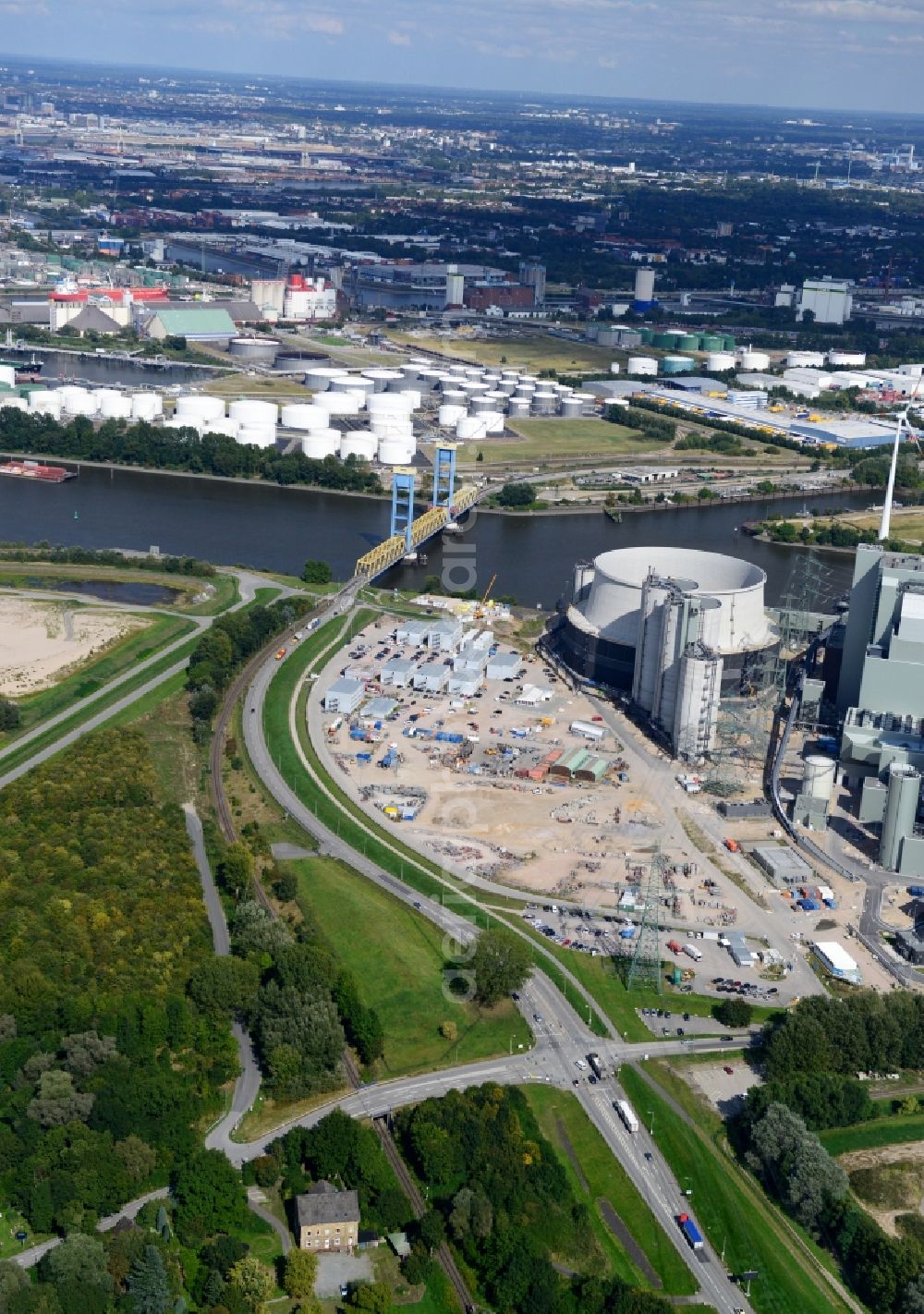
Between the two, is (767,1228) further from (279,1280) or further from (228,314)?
(228,314)

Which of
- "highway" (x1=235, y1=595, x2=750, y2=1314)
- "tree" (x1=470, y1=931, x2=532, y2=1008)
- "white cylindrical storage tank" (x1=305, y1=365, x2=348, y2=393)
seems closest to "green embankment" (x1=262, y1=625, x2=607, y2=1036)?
"highway" (x1=235, y1=595, x2=750, y2=1314)

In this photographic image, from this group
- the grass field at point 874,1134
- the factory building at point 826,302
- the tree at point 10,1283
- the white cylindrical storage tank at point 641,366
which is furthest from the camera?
the factory building at point 826,302

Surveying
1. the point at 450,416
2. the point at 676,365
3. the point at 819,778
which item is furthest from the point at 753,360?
the point at 819,778

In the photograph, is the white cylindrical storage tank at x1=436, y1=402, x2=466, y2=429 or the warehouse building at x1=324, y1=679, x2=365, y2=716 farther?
the white cylindrical storage tank at x1=436, y1=402, x2=466, y2=429

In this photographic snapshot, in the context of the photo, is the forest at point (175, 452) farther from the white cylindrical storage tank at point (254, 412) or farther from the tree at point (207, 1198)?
the tree at point (207, 1198)

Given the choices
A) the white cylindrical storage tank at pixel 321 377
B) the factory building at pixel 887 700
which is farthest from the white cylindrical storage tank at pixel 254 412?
the factory building at pixel 887 700

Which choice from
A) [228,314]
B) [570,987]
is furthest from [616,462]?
[570,987]

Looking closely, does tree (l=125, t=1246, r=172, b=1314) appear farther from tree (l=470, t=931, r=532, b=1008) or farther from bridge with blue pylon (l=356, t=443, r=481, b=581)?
bridge with blue pylon (l=356, t=443, r=481, b=581)
